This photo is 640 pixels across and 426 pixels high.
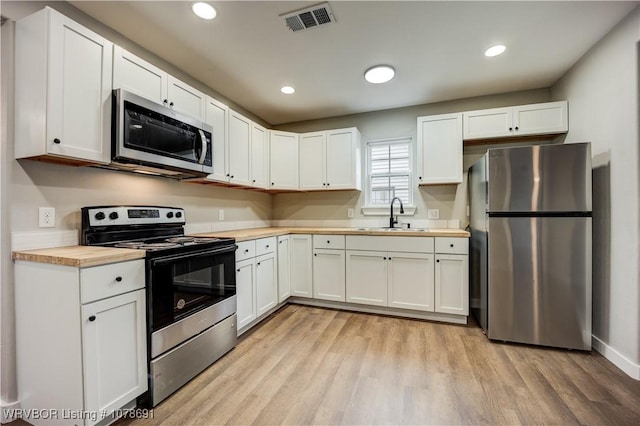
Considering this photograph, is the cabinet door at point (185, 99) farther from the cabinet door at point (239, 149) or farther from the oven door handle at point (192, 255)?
the oven door handle at point (192, 255)

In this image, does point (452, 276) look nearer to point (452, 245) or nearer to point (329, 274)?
point (452, 245)

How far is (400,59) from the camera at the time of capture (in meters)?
2.46

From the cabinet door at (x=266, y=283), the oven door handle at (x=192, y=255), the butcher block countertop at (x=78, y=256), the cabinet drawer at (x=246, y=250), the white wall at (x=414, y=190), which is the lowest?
the cabinet door at (x=266, y=283)

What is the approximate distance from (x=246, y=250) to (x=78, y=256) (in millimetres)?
1314

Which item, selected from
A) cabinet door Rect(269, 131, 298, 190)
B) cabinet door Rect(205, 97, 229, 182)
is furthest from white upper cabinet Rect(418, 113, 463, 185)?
cabinet door Rect(205, 97, 229, 182)

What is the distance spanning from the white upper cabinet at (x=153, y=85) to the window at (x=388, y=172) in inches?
86.8

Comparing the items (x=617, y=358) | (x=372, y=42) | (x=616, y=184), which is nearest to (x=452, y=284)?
(x=617, y=358)

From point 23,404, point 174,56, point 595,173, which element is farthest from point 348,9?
point 23,404

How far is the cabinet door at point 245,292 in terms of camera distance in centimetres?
245

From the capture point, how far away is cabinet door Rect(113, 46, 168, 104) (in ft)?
5.82

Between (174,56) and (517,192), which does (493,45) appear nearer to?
(517,192)

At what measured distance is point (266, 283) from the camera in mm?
2869

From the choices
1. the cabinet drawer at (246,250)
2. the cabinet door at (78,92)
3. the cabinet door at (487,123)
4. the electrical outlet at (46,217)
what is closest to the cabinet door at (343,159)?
the cabinet door at (487,123)

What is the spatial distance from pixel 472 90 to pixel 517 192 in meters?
1.41
